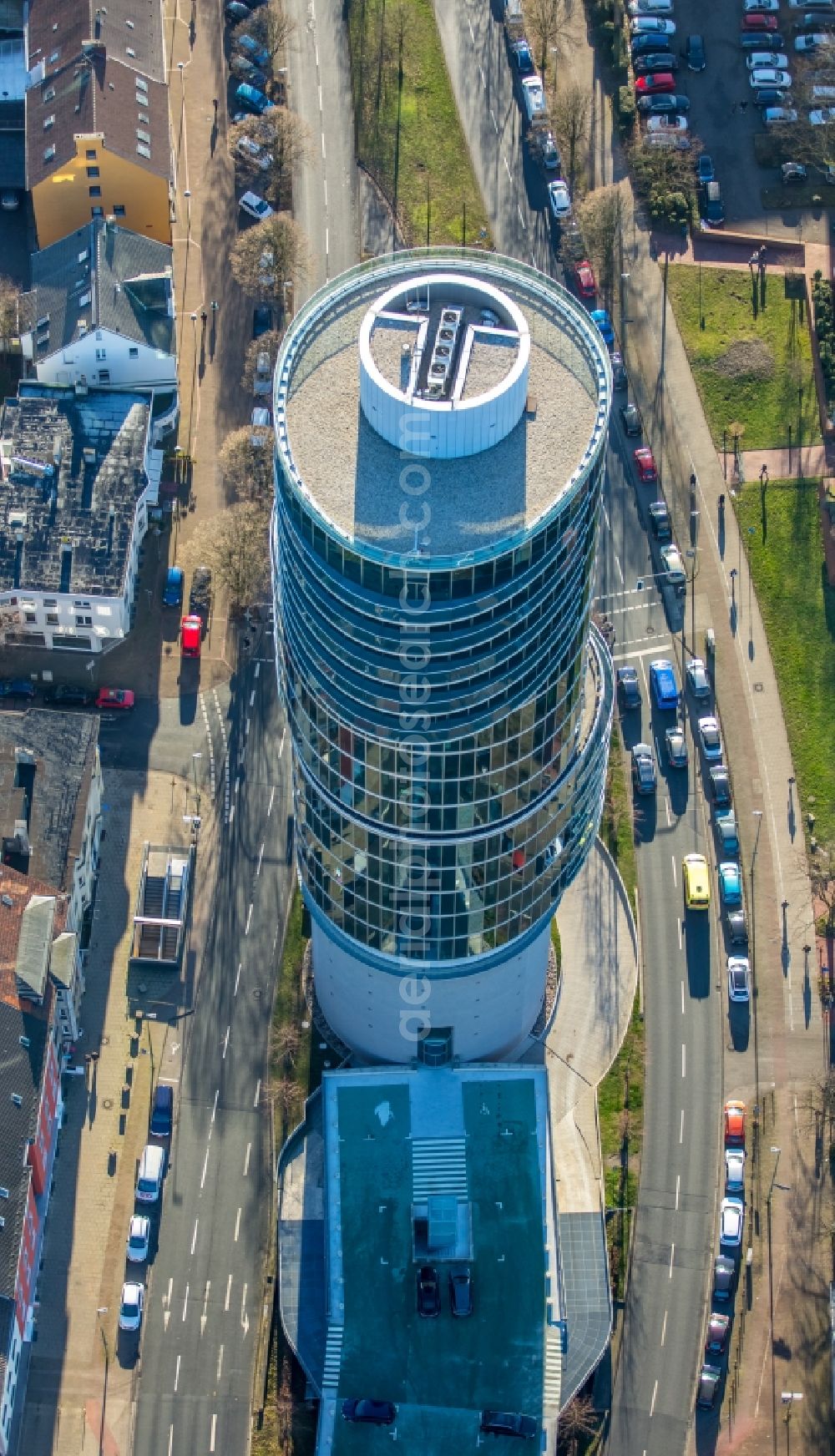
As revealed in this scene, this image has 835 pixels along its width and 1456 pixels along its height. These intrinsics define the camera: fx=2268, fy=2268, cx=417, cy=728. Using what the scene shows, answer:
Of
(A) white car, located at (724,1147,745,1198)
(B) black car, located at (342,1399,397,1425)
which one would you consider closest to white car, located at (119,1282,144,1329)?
(B) black car, located at (342,1399,397,1425)

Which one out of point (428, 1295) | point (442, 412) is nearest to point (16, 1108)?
point (428, 1295)

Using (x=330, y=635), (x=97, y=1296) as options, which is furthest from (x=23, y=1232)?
(x=330, y=635)

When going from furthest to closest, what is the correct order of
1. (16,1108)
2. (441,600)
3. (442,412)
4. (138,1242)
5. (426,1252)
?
1. (138,1242)
2. (426,1252)
3. (16,1108)
4. (441,600)
5. (442,412)

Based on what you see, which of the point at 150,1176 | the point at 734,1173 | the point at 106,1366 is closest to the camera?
the point at 106,1366

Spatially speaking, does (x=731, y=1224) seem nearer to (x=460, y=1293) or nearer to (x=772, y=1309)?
(x=772, y=1309)

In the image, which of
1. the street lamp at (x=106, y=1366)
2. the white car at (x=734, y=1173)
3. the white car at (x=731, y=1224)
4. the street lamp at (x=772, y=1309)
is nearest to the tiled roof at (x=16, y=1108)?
the street lamp at (x=106, y=1366)

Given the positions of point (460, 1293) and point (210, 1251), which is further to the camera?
point (210, 1251)

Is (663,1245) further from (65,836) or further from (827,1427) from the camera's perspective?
(65,836)

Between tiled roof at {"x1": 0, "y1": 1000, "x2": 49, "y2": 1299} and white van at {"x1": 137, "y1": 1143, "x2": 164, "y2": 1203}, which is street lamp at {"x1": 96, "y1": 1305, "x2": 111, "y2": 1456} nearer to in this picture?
white van at {"x1": 137, "y1": 1143, "x2": 164, "y2": 1203}
